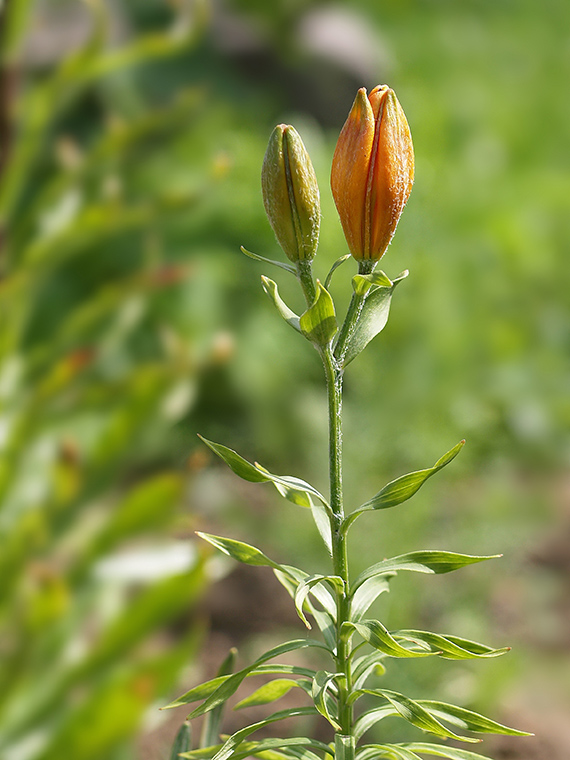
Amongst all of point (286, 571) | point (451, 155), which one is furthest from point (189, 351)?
point (451, 155)

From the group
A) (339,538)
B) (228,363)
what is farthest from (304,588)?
(228,363)

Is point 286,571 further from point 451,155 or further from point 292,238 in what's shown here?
point 451,155

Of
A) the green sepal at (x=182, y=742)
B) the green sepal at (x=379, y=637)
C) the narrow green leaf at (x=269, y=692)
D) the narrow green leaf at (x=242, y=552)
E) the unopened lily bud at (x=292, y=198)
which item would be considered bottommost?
the green sepal at (x=182, y=742)

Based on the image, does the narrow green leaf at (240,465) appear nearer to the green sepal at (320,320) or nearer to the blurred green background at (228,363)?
the green sepal at (320,320)

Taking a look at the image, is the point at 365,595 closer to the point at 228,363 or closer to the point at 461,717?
the point at 461,717

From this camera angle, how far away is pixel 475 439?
79.4 inches

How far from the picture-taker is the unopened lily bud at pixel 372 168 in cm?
29

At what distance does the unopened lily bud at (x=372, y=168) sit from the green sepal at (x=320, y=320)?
0.10 feet

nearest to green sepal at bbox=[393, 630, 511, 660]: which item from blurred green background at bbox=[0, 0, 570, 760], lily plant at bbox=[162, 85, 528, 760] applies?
lily plant at bbox=[162, 85, 528, 760]

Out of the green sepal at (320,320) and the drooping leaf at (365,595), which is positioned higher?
the green sepal at (320,320)

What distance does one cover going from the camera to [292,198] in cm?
31

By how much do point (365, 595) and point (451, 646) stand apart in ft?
0.18

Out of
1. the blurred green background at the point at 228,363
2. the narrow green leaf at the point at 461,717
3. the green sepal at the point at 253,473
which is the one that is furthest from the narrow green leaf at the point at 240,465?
the blurred green background at the point at 228,363

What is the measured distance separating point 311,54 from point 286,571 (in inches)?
119
